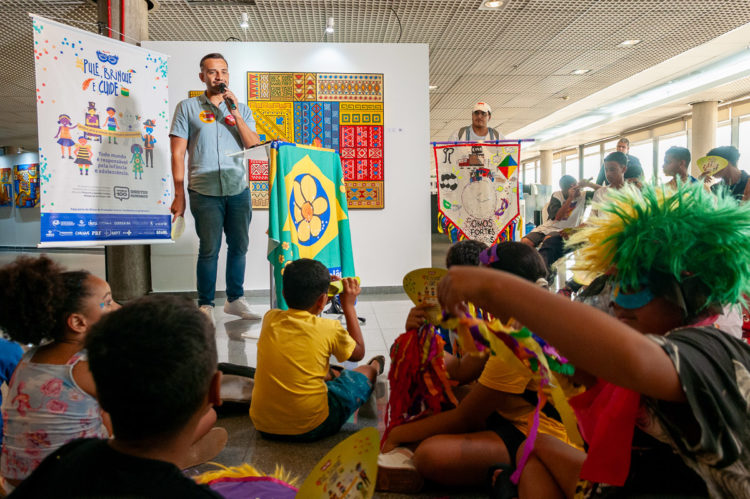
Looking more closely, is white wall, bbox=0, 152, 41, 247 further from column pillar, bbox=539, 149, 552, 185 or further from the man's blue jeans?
column pillar, bbox=539, 149, 552, 185

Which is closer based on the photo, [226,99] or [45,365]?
[45,365]

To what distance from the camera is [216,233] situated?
11.6 feet

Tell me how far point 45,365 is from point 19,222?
46.9 ft

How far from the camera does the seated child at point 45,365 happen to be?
3.75 feet

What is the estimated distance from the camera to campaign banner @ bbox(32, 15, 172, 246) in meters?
3.00

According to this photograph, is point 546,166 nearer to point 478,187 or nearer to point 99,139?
point 478,187

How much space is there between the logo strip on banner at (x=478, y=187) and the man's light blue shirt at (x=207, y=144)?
5.41ft

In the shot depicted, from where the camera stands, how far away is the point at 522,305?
26.6 inches

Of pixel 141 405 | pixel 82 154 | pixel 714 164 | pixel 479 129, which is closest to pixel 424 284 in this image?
pixel 141 405

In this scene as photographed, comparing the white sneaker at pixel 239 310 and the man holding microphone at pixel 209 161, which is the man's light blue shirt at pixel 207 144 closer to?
the man holding microphone at pixel 209 161

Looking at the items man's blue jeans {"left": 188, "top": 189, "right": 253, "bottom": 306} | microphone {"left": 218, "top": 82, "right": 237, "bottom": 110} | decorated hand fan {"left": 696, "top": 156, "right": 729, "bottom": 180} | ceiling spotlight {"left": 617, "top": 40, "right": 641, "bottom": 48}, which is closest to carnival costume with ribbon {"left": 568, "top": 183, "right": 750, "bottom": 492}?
decorated hand fan {"left": 696, "top": 156, "right": 729, "bottom": 180}

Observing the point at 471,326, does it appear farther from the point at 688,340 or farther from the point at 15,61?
the point at 15,61

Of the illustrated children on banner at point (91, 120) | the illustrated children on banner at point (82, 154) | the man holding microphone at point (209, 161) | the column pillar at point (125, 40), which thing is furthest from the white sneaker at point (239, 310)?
the illustrated children on banner at point (91, 120)

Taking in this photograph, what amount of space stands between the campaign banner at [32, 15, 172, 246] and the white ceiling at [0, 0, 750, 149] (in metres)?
1.86
